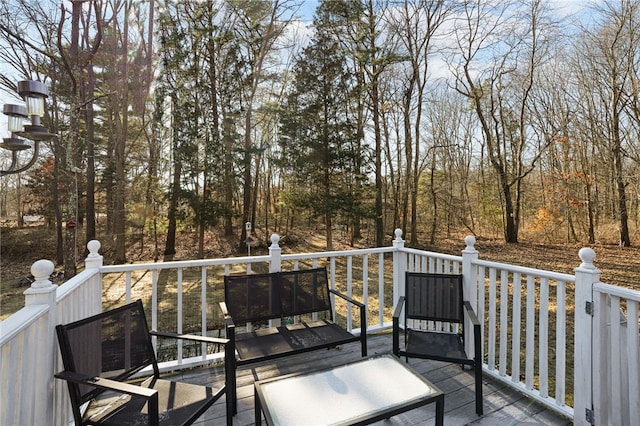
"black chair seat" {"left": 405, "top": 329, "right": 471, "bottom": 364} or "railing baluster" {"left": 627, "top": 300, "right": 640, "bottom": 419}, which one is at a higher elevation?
"railing baluster" {"left": 627, "top": 300, "right": 640, "bottom": 419}

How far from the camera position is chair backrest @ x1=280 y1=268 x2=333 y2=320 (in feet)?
9.73

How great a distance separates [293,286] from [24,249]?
12.8m

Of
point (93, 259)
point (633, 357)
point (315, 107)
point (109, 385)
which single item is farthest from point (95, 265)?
point (315, 107)

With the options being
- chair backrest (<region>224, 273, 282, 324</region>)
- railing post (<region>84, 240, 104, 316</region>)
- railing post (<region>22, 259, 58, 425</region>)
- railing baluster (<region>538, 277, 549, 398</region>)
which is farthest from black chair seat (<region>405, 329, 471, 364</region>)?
railing post (<region>84, 240, 104, 316</region>)

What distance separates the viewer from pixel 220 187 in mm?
10898

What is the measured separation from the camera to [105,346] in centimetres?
189

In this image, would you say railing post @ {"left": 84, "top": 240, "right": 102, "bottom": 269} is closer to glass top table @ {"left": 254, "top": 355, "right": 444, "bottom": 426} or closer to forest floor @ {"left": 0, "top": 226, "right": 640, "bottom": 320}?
glass top table @ {"left": 254, "top": 355, "right": 444, "bottom": 426}

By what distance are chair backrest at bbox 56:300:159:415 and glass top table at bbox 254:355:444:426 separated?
841 mm

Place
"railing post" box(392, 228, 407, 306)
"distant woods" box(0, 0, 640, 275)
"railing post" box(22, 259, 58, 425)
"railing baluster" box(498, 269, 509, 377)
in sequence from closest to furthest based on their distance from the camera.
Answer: "railing post" box(22, 259, 58, 425)
"railing baluster" box(498, 269, 509, 377)
"railing post" box(392, 228, 407, 306)
"distant woods" box(0, 0, 640, 275)

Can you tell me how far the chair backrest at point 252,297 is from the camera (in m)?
2.76

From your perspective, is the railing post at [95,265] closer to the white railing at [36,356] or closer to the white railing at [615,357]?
the white railing at [36,356]

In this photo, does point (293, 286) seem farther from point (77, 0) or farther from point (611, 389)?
point (77, 0)

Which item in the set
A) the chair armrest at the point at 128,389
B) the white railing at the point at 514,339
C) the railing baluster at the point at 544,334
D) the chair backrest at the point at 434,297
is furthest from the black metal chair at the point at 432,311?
the chair armrest at the point at 128,389

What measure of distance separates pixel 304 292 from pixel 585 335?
2056 millimetres
